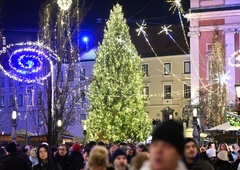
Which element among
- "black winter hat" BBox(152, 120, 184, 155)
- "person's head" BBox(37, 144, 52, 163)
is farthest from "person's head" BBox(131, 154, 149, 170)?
"person's head" BBox(37, 144, 52, 163)

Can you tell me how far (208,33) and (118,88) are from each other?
14313 millimetres

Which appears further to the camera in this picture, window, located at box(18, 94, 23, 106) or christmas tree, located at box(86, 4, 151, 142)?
window, located at box(18, 94, 23, 106)

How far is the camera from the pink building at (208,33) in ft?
165

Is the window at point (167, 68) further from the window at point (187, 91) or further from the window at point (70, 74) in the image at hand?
the window at point (70, 74)

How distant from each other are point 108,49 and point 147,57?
1045 inches

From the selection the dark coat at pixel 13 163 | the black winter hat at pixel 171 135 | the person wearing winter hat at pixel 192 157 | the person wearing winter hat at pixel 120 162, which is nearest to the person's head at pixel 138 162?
the person wearing winter hat at pixel 192 157

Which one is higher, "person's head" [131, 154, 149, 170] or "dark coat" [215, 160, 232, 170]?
"person's head" [131, 154, 149, 170]

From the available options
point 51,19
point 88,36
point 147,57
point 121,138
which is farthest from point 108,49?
point 88,36

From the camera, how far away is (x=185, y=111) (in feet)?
177

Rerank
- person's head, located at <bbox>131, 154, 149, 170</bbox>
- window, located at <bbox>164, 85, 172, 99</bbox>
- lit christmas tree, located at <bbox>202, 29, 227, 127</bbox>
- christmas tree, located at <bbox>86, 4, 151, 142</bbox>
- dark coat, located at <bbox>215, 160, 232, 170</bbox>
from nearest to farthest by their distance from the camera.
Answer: person's head, located at <bbox>131, 154, 149, 170</bbox> → dark coat, located at <bbox>215, 160, 232, 170</bbox> → christmas tree, located at <bbox>86, 4, 151, 142</bbox> → lit christmas tree, located at <bbox>202, 29, 227, 127</bbox> → window, located at <bbox>164, 85, 172, 99</bbox>

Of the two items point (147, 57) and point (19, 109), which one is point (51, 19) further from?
point (19, 109)

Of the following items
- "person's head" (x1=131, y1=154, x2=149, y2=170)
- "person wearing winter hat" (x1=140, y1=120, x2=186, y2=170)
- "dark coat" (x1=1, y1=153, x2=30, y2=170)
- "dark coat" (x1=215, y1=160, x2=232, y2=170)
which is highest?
"person wearing winter hat" (x1=140, y1=120, x2=186, y2=170)

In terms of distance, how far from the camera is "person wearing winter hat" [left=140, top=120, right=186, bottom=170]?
3736 millimetres

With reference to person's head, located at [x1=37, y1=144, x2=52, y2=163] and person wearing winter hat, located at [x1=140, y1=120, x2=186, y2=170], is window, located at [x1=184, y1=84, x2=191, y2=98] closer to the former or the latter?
person's head, located at [x1=37, y1=144, x2=52, y2=163]
